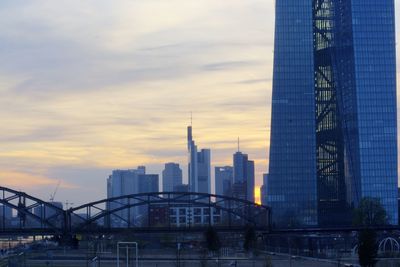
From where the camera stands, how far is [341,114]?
196 m

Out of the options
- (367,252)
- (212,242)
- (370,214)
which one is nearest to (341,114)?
(370,214)

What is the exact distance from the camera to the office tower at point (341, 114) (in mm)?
186000

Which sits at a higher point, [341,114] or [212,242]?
[341,114]

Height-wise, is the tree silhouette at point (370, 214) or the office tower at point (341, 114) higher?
the office tower at point (341, 114)

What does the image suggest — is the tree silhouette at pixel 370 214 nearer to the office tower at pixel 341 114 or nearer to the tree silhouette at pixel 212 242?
the office tower at pixel 341 114

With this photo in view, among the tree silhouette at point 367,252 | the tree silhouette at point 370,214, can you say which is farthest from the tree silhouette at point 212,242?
the tree silhouette at point 370,214

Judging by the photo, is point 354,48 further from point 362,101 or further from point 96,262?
point 96,262

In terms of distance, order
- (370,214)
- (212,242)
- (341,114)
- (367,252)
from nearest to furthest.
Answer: (367,252) → (212,242) → (370,214) → (341,114)

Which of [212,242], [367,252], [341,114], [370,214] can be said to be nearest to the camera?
[367,252]

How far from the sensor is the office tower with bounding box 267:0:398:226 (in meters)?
186

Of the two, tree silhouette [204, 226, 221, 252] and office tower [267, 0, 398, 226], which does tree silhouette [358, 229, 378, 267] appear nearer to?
tree silhouette [204, 226, 221, 252]

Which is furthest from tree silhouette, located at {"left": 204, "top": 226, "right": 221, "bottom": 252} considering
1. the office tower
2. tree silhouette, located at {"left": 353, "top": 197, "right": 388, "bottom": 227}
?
the office tower

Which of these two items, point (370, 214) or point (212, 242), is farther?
point (370, 214)

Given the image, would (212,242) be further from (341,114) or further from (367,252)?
(341,114)
